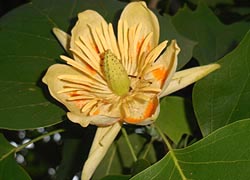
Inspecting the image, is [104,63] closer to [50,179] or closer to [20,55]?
[20,55]

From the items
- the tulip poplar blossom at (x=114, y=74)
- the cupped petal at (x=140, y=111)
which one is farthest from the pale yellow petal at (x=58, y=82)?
the cupped petal at (x=140, y=111)

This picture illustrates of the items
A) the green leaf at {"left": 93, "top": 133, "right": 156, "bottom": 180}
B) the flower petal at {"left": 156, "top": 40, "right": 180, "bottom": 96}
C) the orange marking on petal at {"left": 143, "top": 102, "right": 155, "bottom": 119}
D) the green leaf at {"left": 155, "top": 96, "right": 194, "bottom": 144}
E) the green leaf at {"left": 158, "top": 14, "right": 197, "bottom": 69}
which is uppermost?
the flower petal at {"left": 156, "top": 40, "right": 180, "bottom": 96}

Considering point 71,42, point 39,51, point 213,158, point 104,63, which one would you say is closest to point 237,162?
point 213,158

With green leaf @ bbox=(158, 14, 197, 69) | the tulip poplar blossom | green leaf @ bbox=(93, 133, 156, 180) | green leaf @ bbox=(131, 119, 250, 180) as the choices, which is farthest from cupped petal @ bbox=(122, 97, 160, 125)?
green leaf @ bbox=(93, 133, 156, 180)

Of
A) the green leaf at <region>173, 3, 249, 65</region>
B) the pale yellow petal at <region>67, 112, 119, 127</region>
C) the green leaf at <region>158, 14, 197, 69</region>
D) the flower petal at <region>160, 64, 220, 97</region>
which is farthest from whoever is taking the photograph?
the green leaf at <region>173, 3, 249, 65</region>

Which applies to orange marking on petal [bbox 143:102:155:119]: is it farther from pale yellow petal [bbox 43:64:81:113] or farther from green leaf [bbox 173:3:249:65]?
green leaf [bbox 173:3:249:65]

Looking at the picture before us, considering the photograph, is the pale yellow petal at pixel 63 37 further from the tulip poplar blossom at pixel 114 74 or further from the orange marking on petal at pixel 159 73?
the orange marking on petal at pixel 159 73
